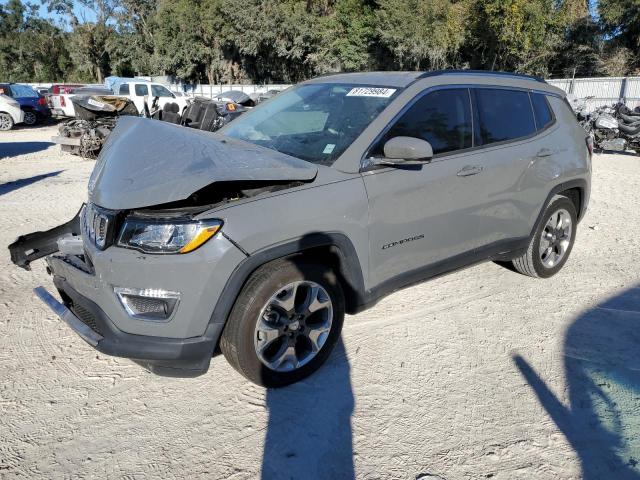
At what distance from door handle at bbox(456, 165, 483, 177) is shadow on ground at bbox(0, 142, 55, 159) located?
12878 millimetres

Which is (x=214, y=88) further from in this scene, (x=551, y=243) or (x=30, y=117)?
(x=551, y=243)

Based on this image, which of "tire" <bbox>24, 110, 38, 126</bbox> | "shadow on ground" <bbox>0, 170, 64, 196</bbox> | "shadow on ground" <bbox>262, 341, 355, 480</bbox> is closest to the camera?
"shadow on ground" <bbox>262, 341, 355, 480</bbox>

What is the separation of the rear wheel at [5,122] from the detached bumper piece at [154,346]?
20.1 m

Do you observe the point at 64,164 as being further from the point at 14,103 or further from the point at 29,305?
the point at 14,103

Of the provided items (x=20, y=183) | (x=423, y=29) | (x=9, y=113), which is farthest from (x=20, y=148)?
(x=423, y=29)

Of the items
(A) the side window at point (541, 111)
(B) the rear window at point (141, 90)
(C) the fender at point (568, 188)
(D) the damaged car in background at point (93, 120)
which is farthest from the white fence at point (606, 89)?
(A) the side window at point (541, 111)

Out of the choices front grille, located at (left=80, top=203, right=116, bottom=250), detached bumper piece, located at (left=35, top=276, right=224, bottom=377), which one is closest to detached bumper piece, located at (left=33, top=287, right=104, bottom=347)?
detached bumper piece, located at (left=35, top=276, right=224, bottom=377)

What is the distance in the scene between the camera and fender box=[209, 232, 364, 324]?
2.69 meters

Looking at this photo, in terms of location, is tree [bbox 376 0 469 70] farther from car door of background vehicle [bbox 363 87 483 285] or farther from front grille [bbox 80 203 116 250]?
front grille [bbox 80 203 116 250]

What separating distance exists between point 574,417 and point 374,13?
3762 cm

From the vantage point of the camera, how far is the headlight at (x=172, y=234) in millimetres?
2572

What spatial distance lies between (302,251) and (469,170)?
1534 mm

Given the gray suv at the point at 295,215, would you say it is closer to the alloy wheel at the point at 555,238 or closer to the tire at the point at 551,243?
the tire at the point at 551,243

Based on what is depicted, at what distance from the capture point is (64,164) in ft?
38.1
